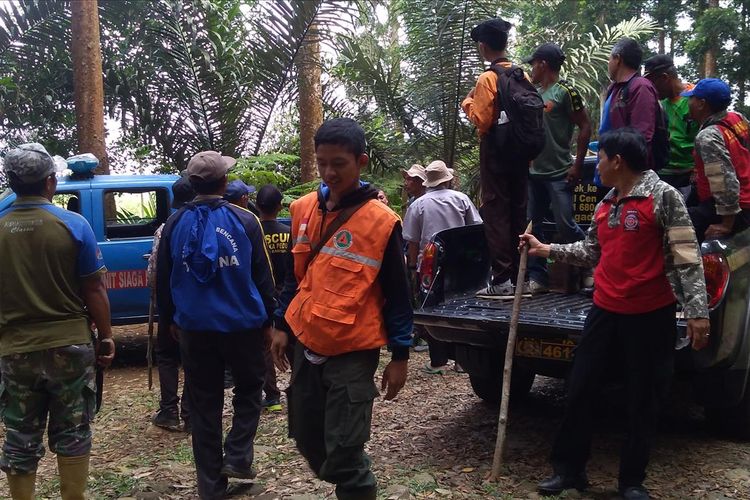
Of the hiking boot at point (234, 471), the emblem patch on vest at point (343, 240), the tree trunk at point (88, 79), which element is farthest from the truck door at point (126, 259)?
the emblem patch on vest at point (343, 240)

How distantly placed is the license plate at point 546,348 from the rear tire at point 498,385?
92 centimetres

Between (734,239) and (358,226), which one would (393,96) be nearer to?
(734,239)

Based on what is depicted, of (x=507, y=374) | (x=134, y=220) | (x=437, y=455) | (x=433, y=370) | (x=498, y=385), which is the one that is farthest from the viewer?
(x=134, y=220)

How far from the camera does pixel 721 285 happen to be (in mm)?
4043

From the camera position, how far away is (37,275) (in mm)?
3531

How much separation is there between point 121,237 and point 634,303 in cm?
578

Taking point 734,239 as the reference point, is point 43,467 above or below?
below

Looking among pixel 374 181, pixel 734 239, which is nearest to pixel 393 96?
pixel 374 181

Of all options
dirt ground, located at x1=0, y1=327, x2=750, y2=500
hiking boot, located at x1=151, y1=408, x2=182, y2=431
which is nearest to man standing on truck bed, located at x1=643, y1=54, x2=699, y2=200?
dirt ground, located at x1=0, y1=327, x2=750, y2=500

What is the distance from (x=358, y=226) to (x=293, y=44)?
7.90 m

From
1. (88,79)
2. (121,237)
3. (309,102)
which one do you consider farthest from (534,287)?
(88,79)

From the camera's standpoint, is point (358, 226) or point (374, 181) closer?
point (358, 226)

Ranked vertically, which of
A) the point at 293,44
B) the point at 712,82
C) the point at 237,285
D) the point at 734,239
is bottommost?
the point at 237,285

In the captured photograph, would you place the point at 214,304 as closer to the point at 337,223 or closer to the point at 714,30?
the point at 337,223
